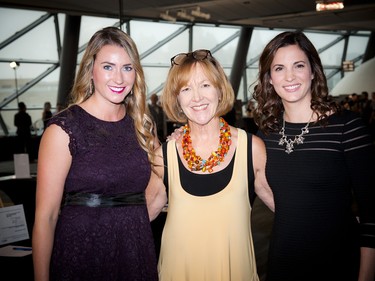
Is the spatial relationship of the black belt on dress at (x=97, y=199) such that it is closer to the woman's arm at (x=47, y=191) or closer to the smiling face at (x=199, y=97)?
the woman's arm at (x=47, y=191)

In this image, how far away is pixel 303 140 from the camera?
5.96 feet

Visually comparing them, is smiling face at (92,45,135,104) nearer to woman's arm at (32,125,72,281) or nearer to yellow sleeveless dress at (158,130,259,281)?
woman's arm at (32,125,72,281)

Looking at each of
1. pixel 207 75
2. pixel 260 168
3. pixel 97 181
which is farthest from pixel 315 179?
pixel 97 181

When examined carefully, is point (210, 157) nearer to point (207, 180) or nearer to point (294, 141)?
point (207, 180)

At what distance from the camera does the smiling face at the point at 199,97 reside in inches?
76.3

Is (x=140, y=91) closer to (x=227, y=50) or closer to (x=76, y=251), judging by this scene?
(x=76, y=251)

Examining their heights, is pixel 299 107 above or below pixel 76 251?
above

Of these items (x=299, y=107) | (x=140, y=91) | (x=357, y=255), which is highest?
(x=140, y=91)

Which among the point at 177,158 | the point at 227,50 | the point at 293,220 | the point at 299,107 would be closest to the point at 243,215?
the point at 293,220

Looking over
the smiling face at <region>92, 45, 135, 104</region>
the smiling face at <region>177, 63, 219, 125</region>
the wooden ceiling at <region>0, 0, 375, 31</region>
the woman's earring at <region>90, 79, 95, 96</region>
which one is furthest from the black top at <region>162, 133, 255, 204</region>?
the wooden ceiling at <region>0, 0, 375, 31</region>

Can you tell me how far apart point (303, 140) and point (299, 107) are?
187 millimetres

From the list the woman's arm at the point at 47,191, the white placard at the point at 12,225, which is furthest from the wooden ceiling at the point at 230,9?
the woman's arm at the point at 47,191

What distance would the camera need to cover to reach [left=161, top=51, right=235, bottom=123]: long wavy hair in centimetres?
195

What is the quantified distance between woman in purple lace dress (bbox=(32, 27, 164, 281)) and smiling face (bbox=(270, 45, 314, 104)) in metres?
0.72
